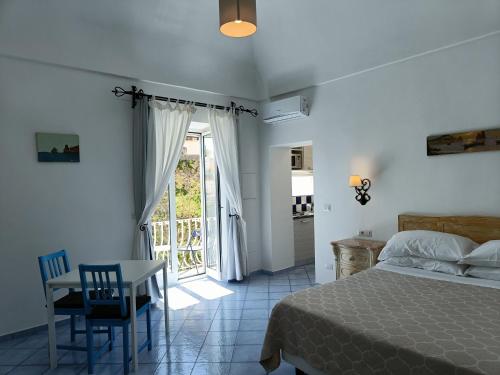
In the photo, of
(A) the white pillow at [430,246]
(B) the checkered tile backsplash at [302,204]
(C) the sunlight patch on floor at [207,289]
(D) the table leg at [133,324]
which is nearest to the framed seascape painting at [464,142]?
(A) the white pillow at [430,246]

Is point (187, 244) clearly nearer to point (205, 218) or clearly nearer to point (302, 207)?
point (205, 218)

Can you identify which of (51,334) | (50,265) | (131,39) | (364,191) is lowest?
(51,334)

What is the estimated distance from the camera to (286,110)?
15.1 ft

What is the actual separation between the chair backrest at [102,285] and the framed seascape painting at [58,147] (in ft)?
4.99

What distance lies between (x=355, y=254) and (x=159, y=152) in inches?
105

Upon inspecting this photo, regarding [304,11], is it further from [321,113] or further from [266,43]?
[321,113]

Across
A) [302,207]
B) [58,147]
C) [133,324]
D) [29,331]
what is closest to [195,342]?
[133,324]

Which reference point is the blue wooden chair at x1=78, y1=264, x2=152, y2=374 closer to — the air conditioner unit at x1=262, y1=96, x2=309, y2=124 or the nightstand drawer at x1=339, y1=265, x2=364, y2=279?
the nightstand drawer at x1=339, y1=265, x2=364, y2=279

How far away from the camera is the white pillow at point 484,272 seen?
260cm

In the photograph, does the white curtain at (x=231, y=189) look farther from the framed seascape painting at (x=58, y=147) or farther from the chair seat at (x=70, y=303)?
the chair seat at (x=70, y=303)

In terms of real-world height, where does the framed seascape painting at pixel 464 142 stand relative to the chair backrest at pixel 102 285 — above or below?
above

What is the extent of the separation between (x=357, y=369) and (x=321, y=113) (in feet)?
10.9

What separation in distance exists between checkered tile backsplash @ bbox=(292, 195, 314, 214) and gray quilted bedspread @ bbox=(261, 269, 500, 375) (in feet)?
10.4

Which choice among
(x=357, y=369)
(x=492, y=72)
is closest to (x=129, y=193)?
(x=357, y=369)
